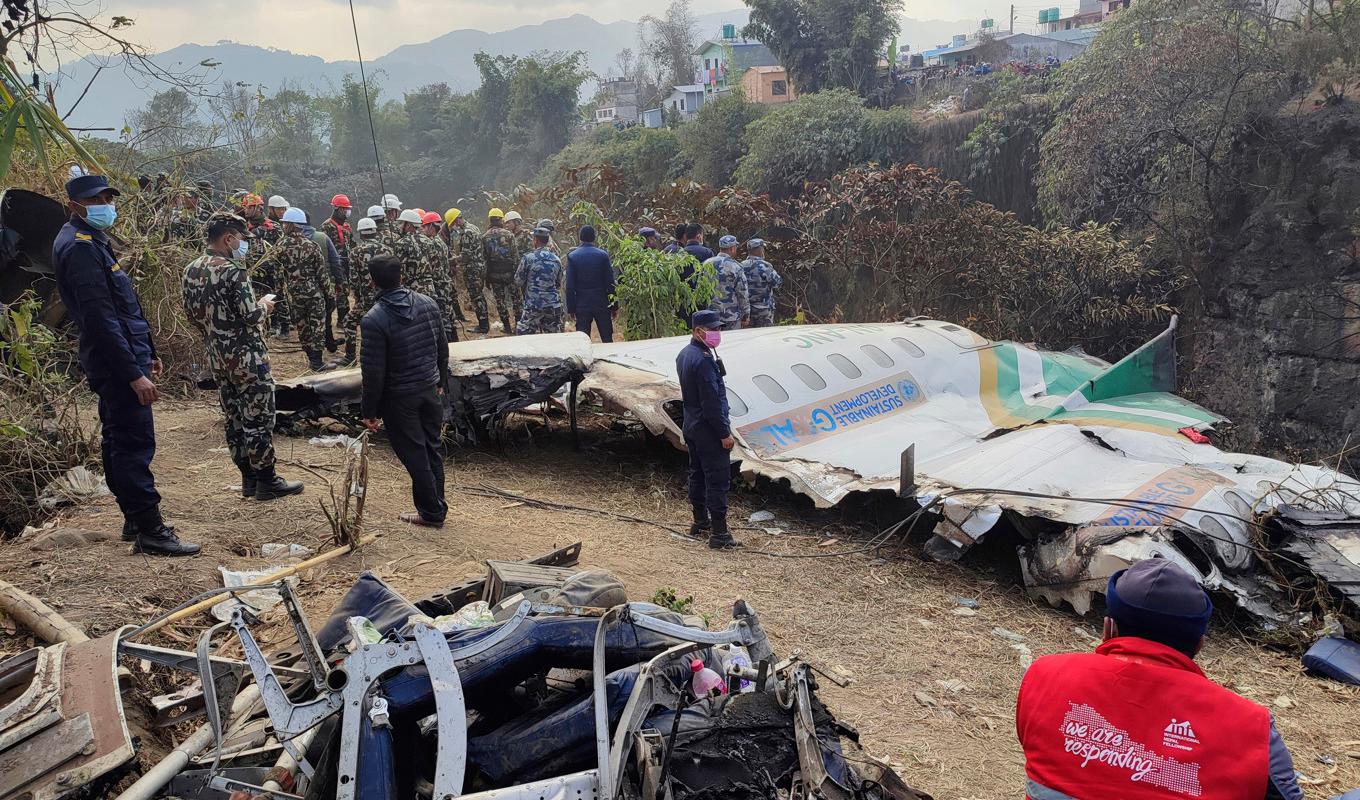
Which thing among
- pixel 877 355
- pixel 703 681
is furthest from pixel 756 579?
pixel 877 355

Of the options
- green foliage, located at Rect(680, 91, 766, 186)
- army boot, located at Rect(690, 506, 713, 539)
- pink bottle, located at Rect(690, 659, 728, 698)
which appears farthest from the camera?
green foliage, located at Rect(680, 91, 766, 186)

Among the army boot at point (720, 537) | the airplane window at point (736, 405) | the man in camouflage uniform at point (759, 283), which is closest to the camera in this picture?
the army boot at point (720, 537)

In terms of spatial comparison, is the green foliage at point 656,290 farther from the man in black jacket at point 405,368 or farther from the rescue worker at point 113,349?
the rescue worker at point 113,349

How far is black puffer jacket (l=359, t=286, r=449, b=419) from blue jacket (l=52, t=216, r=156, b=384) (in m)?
1.34

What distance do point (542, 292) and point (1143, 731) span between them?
1104cm

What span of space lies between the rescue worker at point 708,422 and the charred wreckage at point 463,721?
345cm

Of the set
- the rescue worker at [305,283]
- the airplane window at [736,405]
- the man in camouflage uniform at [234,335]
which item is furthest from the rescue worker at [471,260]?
the man in camouflage uniform at [234,335]

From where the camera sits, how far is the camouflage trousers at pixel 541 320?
12609 millimetres

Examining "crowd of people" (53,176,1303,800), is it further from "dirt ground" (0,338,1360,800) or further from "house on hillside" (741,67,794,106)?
"house on hillside" (741,67,794,106)

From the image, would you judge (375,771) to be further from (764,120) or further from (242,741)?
(764,120)

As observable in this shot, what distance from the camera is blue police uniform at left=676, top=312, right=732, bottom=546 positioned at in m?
6.82

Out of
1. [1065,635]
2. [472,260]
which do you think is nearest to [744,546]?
[1065,635]

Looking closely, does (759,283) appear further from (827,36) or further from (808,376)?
(827,36)

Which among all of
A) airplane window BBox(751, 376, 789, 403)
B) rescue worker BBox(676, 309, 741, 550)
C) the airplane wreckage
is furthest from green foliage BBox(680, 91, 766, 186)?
rescue worker BBox(676, 309, 741, 550)
